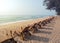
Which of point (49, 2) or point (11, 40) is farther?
point (49, 2)

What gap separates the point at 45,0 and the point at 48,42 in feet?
106

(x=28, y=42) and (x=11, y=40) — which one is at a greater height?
(x=11, y=40)

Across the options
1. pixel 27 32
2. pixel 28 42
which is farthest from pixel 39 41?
pixel 27 32

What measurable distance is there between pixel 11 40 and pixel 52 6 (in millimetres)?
31418

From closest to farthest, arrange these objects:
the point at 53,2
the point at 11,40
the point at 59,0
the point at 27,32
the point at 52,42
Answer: the point at 11,40 → the point at 52,42 → the point at 27,32 → the point at 59,0 → the point at 53,2

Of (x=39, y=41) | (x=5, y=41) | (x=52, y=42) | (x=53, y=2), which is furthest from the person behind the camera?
(x=53, y=2)

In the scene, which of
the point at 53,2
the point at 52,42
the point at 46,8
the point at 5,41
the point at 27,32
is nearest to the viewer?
the point at 5,41

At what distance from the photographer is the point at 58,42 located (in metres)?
5.16

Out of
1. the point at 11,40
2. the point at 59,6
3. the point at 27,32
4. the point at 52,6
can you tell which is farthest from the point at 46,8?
the point at 11,40

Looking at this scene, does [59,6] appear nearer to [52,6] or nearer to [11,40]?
[52,6]

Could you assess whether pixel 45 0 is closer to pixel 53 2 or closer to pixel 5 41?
pixel 53 2

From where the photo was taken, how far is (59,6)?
31984 millimetres

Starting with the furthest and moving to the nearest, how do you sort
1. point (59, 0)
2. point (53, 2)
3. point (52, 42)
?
point (53, 2), point (59, 0), point (52, 42)

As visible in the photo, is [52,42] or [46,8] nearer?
[52,42]
